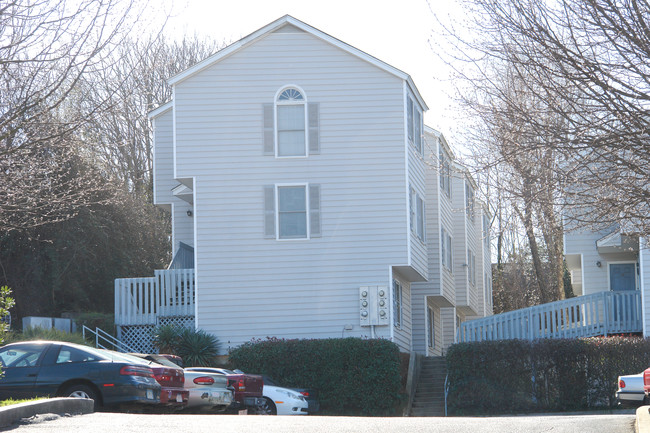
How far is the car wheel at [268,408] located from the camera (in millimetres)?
22469

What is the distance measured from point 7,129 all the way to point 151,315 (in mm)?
16178

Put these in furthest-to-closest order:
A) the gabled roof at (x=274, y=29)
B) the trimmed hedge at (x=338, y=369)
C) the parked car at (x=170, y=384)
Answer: the gabled roof at (x=274, y=29) → the trimmed hedge at (x=338, y=369) → the parked car at (x=170, y=384)

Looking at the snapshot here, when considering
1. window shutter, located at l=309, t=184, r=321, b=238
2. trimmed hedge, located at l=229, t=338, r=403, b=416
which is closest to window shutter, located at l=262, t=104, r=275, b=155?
window shutter, located at l=309, t=184, r=321, b=238

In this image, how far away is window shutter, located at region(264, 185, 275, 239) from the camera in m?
28.6

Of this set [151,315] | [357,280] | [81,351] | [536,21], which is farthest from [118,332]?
[536,21]

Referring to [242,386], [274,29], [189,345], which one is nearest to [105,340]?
[189,345]

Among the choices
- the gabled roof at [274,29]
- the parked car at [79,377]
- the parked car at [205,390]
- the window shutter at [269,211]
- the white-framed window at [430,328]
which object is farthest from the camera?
the white-framed window at [430,328]

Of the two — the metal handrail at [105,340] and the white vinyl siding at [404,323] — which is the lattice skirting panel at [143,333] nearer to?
the metal handrail at [105,340]

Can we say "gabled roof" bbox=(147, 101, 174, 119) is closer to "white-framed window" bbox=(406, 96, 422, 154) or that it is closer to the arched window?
the arched window

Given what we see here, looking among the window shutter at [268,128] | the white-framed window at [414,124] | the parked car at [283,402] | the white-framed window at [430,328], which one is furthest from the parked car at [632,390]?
the white-framed window at [430,328]

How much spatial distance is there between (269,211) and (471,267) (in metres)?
16.1

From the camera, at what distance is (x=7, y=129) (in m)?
14.4

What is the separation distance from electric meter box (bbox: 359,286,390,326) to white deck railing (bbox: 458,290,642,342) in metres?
3.72

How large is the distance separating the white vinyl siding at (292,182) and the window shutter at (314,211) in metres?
0.15
